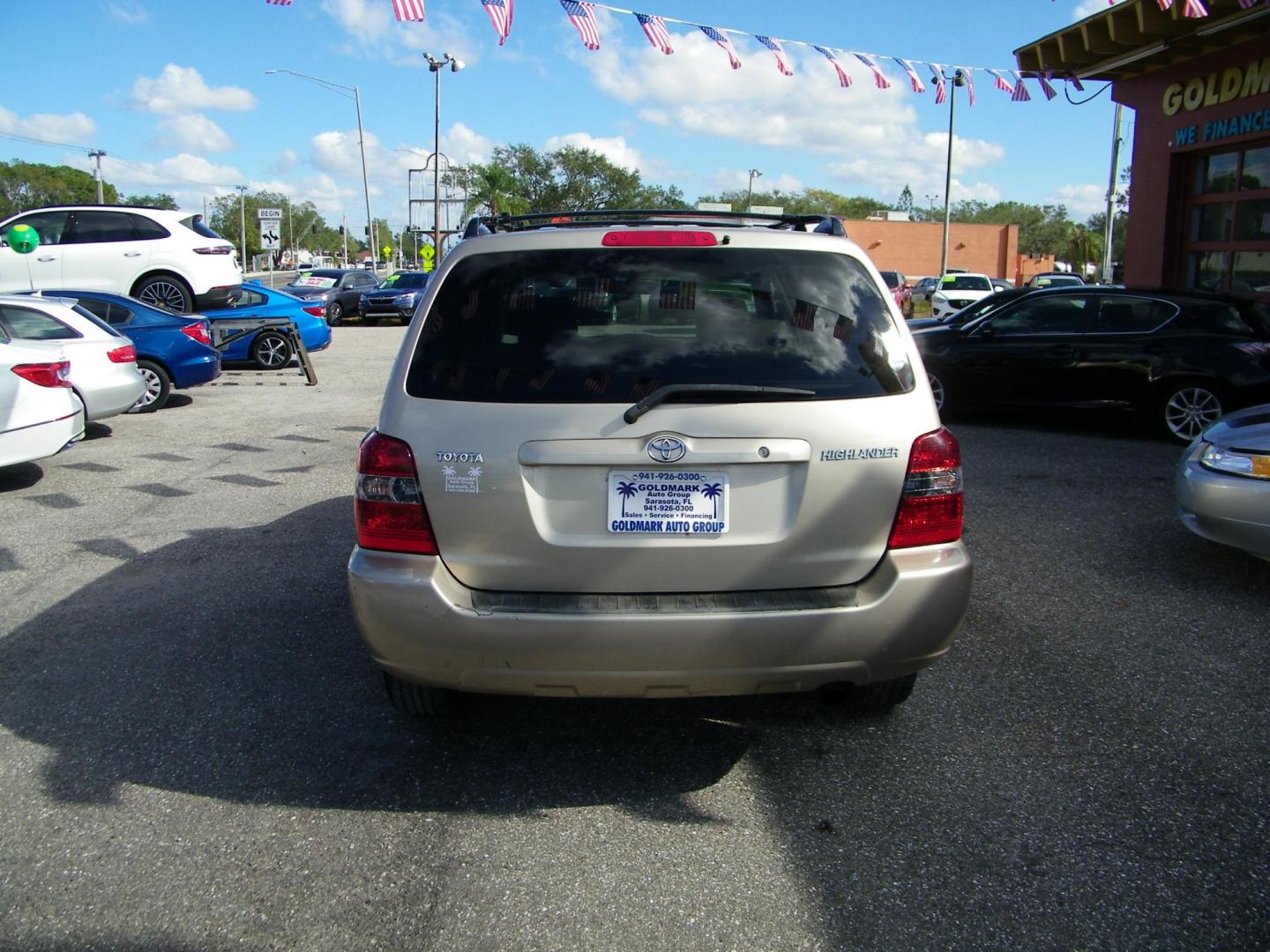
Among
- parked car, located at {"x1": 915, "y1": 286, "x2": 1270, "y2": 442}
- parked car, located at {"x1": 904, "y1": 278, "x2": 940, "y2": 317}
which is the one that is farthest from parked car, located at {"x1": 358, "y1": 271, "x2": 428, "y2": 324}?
parked car, located at {"x1": 904, "y1": 278, "x2": 940, "y2": 317}

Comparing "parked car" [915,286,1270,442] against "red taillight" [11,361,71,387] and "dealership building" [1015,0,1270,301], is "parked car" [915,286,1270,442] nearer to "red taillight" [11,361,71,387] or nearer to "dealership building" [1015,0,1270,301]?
"dealership building" [1015,0,1270,301]

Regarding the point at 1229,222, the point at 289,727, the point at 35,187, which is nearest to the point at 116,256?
the point at 289,727

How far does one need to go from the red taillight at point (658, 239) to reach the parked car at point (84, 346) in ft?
25.9

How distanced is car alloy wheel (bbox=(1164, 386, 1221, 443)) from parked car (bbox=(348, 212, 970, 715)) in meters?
7.90

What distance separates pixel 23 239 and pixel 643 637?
15166 mm

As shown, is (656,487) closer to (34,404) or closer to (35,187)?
(34,404)

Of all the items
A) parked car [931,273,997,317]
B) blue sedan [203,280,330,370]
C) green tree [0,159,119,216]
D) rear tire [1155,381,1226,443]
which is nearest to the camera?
rear tire [1155,381,1226,443]

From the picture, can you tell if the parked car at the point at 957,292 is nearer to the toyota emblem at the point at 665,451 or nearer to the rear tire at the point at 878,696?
the rear tire at the point at 878,696

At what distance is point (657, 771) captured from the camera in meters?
3.50

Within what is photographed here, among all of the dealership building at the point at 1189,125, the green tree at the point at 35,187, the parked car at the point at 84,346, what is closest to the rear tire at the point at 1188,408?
the dealership building at the point at 1189,125

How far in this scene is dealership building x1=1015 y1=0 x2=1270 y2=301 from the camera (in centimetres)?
1302

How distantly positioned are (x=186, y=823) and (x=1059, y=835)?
2626 millimetres

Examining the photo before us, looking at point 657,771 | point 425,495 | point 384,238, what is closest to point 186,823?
point 425,495

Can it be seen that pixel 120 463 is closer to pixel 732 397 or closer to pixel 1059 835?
pixel 732 397
